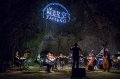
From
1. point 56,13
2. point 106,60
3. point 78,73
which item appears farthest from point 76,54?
point 56,13

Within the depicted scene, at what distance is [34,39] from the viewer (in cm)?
2814

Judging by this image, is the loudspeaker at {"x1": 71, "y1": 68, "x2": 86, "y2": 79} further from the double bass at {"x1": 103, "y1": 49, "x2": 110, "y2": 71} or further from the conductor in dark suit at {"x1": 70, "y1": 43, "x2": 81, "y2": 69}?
the double bass at {"x1": 103, "y1": 49, "x2": 110, "y2": 71}

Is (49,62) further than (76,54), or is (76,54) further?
(49,62)

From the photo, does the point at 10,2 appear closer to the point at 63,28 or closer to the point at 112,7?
the point at 63,28

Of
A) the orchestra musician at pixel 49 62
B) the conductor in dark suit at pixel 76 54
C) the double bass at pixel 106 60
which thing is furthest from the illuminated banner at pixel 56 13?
the conductor in dark suit at pixel 76 54

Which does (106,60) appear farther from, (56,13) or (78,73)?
(56,13)

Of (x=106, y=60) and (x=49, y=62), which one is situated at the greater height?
(x=106, y=60)

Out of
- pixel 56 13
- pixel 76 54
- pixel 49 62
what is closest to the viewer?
pixel 76 54

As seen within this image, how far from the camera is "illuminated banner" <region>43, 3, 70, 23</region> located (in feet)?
91.7

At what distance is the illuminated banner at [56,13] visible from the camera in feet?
91.7

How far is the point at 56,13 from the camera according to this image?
94.5 feet

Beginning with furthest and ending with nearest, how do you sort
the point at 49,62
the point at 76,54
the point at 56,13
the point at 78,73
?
1. the point at 56,13
2. the point at 49,62
3. the point at 76,54
4. the point at 78,73

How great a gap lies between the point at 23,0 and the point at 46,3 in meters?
3.49

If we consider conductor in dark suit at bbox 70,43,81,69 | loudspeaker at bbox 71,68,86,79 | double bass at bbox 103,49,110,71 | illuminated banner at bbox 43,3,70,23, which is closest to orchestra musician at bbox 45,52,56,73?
conductor in dark suit at bbox 70,43,81,69
